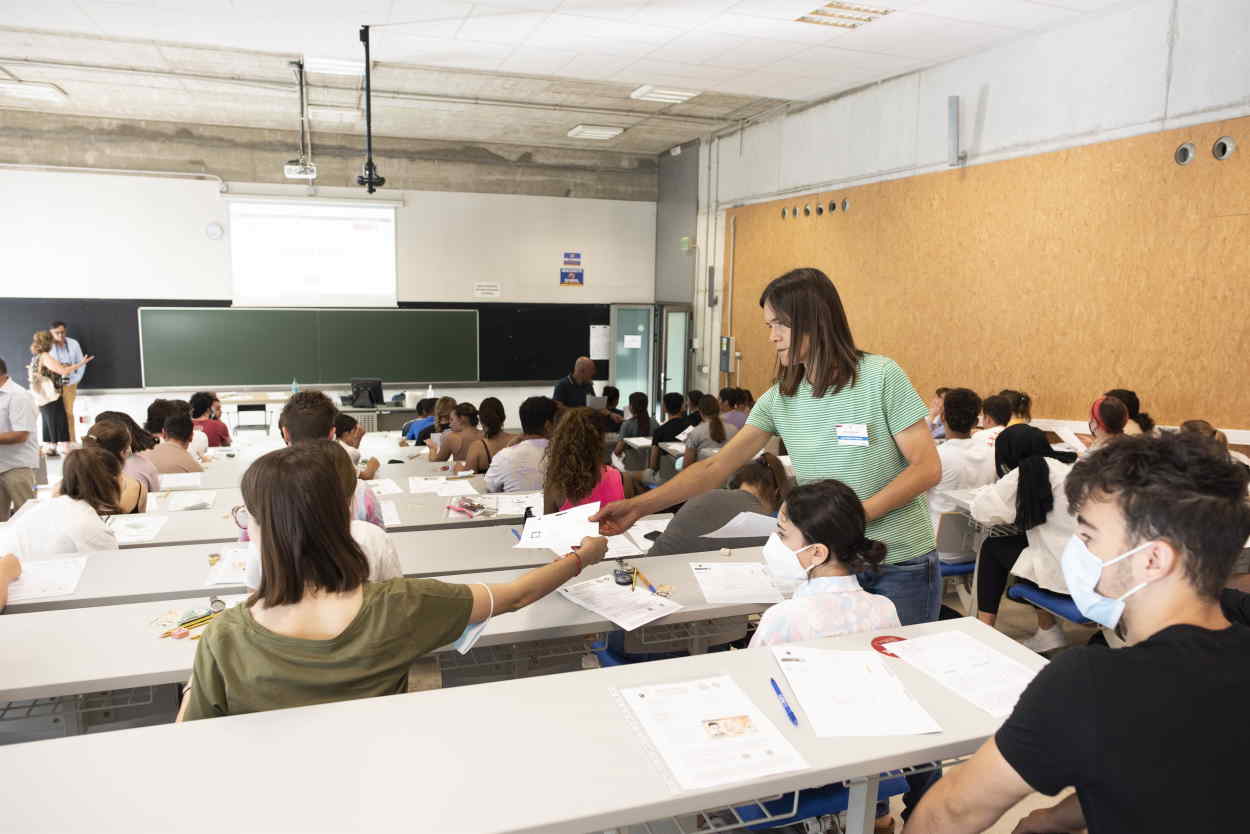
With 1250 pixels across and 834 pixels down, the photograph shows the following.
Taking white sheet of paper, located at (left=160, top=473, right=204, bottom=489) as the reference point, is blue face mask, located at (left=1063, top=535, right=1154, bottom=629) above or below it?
above

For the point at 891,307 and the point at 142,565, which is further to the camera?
the point at 891,307

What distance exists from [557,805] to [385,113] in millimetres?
8659

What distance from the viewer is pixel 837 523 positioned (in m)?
2.10

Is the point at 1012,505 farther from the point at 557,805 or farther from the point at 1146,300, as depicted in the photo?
the point at 557,805

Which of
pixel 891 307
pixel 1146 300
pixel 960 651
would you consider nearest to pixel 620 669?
pixel 960 651

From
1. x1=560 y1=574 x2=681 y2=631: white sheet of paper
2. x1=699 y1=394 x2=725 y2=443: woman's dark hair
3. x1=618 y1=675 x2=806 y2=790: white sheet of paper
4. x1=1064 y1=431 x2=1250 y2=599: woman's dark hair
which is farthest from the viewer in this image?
x1=699 y1=394 x2=725 y2=443: woman's dark hair

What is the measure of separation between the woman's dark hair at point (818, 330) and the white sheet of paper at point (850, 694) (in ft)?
2.57

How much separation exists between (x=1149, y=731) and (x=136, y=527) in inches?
156

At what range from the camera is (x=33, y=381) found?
8.51 meters

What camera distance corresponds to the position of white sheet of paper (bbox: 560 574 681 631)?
7.95 ft

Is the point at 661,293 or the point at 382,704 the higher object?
the point at 661,293

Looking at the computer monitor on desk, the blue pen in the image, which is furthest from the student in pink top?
the computer monitor on desk

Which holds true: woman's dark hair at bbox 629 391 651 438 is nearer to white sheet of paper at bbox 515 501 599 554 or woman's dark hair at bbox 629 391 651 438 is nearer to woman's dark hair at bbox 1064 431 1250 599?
white sheet of paper at bbox 515 501 599 554

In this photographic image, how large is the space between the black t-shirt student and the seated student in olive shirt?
1.24m
